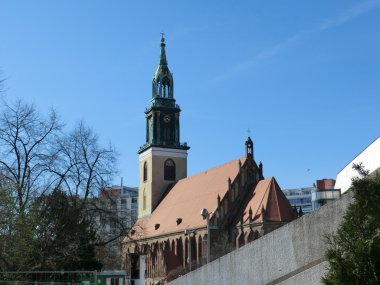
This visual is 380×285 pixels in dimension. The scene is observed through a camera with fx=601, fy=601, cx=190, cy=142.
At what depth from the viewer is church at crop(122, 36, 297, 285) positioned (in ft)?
178

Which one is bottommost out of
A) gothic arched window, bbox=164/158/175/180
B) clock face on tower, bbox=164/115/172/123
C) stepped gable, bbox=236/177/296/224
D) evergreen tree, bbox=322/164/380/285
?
evergreen tree, bbox=322/164/380/285

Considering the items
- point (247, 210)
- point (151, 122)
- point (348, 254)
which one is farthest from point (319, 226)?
point (151, 122)

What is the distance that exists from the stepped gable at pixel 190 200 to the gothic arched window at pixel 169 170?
1.66 meters

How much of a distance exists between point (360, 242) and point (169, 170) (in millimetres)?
65944

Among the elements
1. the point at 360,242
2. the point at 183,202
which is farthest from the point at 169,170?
the point at 360,242

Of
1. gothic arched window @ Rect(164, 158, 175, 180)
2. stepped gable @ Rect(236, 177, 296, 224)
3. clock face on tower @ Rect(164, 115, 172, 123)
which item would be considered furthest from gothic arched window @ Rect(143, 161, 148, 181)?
stepped gable @ Rect(236, 177, 296, 224)

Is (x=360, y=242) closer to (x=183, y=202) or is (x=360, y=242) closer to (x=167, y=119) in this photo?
(x=183, y=202)

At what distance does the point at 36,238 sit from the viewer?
73.6 ft

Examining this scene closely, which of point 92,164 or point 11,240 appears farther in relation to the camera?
point 92,164

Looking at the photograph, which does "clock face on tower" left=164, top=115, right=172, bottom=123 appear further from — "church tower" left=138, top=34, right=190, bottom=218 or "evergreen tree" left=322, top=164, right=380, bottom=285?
"evergreen tree" left=322, top=164, right=380, bottom=285

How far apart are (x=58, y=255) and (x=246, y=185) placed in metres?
35.2

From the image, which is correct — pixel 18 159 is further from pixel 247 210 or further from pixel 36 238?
pixel 247 210

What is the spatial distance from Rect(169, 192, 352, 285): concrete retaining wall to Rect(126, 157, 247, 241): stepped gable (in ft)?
147

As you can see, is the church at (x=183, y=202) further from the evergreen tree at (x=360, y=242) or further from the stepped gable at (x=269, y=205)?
the evergreen tree at (x=360, y=242)
